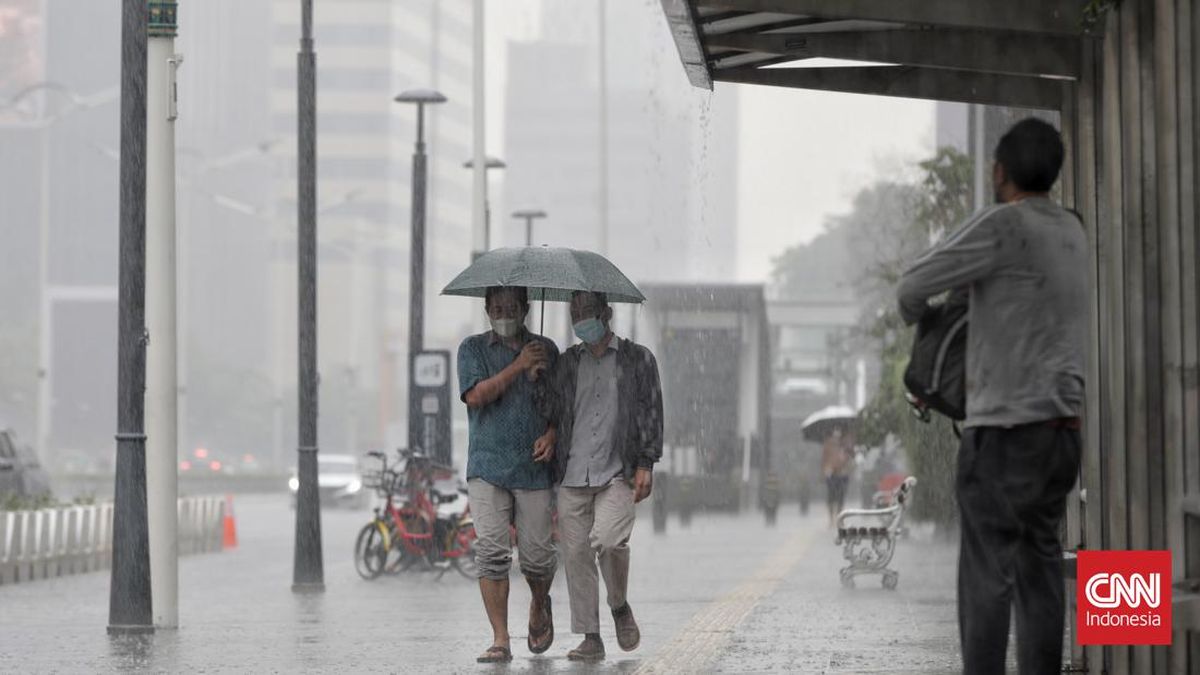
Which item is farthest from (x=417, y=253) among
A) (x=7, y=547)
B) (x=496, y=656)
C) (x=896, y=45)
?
(x=896, y=45)

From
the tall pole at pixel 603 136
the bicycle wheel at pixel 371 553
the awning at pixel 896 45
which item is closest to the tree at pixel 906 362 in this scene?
the bicycle wheel at pixel 371 553

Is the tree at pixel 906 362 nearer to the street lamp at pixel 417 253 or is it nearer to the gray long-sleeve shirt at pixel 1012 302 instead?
the street lamp at pixel 417 253

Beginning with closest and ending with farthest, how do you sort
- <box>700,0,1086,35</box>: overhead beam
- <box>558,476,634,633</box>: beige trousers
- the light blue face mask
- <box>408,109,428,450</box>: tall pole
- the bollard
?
<box>700,0,1086,35</box>: overhead beam < <box>558,476,634,633</box>: beige trousers < the light blue face mask < the bollard < <box>408,109,428,450</box>: tall pole

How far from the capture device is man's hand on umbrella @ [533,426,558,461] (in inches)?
429

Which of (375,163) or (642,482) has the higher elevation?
(375,163)

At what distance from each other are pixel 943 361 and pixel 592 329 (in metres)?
4.52

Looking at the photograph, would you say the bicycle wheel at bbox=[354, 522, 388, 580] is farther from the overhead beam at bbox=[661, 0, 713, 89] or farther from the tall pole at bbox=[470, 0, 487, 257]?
the overhead beam at bbox=[661, 0, 713, 89]

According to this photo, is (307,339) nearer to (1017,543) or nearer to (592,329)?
(592,329)

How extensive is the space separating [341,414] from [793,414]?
75844 mm

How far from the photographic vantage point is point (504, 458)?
35.9ft

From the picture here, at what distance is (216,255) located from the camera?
456ft

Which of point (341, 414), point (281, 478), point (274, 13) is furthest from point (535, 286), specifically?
point (274, 13)

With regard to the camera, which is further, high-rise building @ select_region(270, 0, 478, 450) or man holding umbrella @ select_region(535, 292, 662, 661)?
high-rise building @ select_region(270, 0, 478, 450)

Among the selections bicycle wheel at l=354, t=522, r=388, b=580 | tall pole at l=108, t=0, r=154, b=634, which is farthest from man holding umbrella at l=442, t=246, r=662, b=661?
bicycle wheel at l=354, t=522, r=388, b=580
